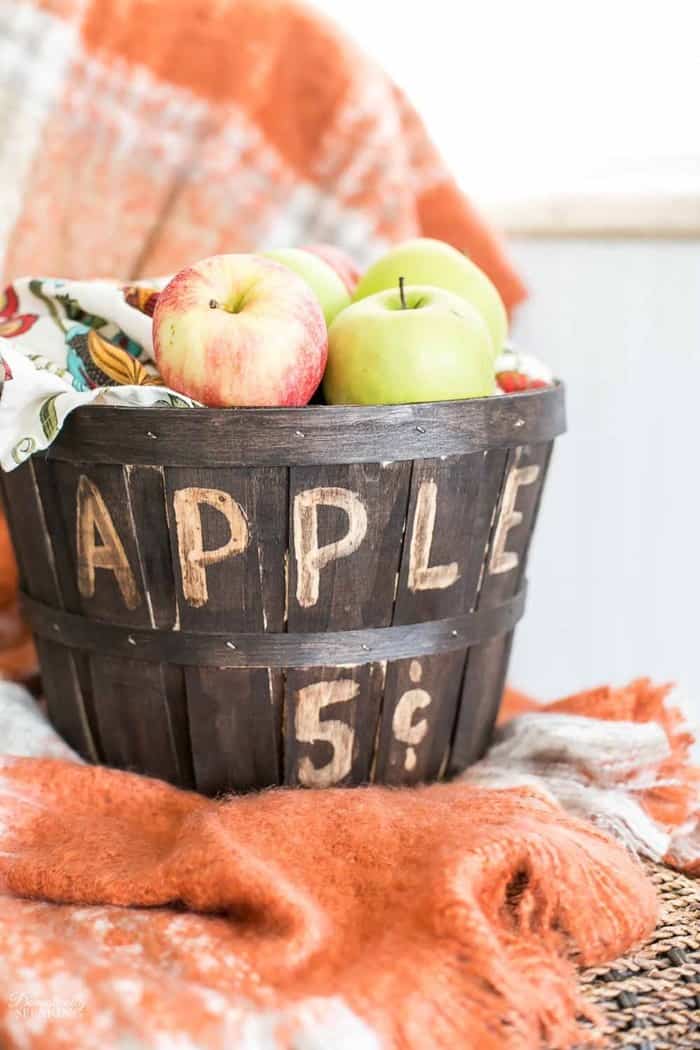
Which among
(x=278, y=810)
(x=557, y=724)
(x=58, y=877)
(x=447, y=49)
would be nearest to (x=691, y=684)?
(x=557, y=724)

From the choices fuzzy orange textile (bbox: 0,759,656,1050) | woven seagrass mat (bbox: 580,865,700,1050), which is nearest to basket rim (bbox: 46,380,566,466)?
fuzzy orange textile (bbox: 0,759,656,1050)

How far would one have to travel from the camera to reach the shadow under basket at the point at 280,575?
0.75 metres

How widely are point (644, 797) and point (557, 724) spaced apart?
10 cm

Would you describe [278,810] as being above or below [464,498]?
below

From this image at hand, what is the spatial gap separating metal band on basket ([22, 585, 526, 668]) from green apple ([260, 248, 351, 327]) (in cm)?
28

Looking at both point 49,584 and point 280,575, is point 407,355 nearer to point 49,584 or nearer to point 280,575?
point 280,575

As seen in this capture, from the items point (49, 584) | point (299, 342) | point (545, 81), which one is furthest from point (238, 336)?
point (545, 81)

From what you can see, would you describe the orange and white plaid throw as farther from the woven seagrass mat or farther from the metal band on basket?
the woven seagrass mat

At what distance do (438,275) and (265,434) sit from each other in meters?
0.28

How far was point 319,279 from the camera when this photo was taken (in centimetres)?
93

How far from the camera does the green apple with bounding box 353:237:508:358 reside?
921mm

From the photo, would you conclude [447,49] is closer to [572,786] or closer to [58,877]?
[572,786]

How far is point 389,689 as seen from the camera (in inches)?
32.9

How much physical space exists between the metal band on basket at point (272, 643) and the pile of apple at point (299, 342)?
0.58 ft
